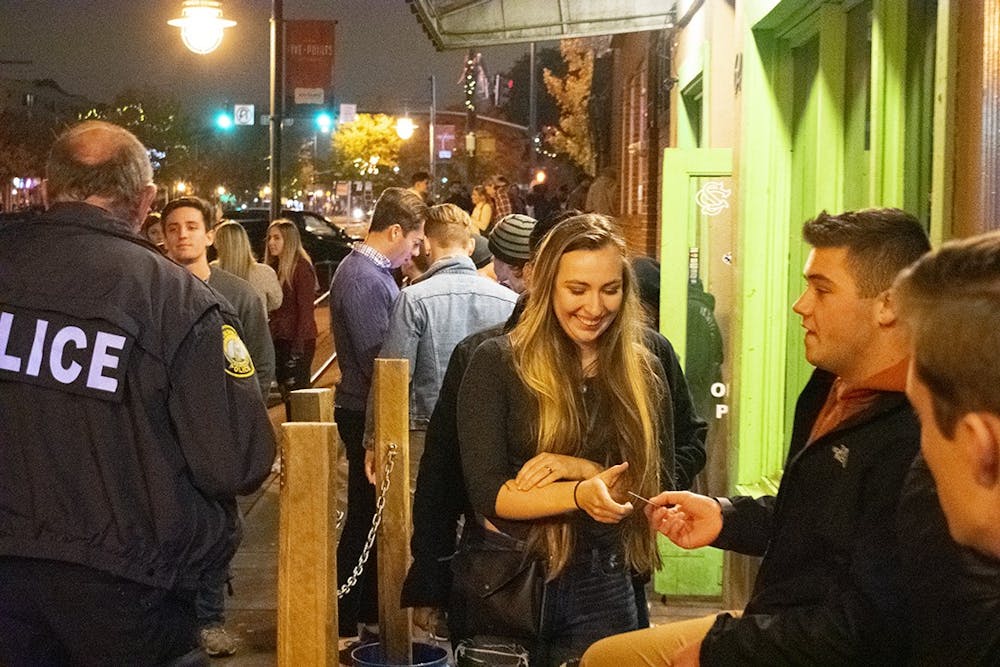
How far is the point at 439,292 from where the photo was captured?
671 cm

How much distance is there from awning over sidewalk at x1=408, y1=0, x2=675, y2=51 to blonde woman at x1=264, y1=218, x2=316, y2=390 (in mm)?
2296

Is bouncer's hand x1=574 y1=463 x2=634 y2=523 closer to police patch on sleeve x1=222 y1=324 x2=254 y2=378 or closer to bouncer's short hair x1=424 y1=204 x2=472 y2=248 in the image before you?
police patch on sleeve x1=222 y1=324 x2=254 y2=378

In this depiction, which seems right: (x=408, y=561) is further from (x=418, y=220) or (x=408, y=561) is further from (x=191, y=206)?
(x=191, y=206)

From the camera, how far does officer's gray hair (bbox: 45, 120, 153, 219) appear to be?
12.7 ft

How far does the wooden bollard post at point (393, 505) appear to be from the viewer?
534 cm

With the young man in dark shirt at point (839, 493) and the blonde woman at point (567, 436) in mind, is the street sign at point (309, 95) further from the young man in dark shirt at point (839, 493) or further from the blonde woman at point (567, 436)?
the young man in dark shirt at point (839, 493)

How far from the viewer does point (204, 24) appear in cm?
1848

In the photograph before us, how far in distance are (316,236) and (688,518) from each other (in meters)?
28.0

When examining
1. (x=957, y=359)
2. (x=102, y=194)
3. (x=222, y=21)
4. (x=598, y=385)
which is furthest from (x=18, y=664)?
(x=222, y=21)

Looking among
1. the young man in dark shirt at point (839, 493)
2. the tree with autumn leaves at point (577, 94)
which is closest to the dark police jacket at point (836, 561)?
the young man in dark shirt at point (839, 493)

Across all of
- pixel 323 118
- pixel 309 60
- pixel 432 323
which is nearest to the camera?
pixel 432 323

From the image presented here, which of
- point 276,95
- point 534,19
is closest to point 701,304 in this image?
point 534,19

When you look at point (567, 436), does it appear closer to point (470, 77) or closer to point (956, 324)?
point (956, 324)

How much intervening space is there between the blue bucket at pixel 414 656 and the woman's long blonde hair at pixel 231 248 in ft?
16.8
